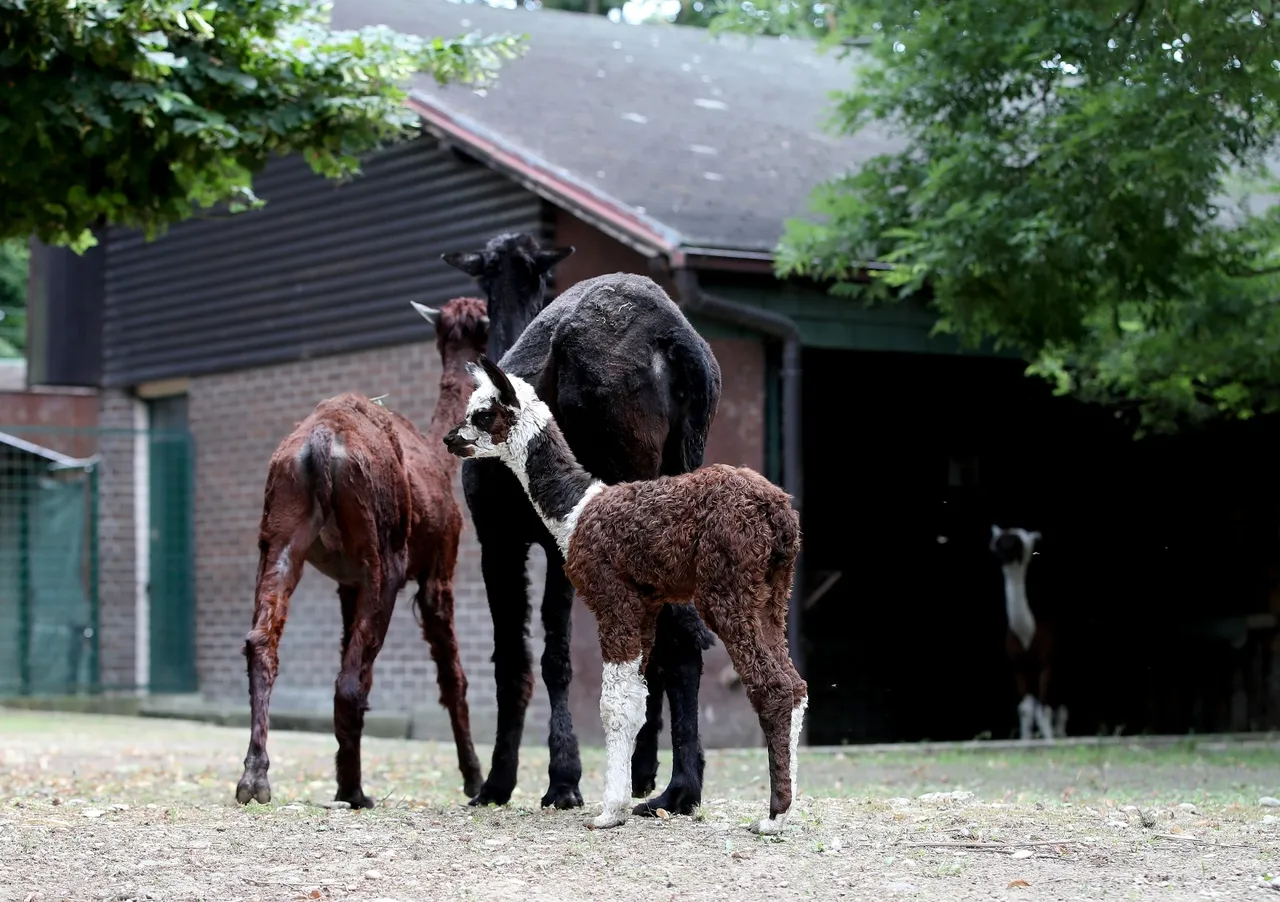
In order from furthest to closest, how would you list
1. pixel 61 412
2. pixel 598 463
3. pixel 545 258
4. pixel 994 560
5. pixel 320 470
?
pixel 61 412 < pixel 994 560 < pixel 545 258 < pixel 320 470 < pixel 598 463

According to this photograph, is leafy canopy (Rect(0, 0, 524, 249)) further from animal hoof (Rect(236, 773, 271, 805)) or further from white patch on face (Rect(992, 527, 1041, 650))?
white patch on face (Rect(992, 527, 1041, 650))

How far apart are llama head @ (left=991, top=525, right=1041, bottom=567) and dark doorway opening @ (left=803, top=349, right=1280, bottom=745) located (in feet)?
3.03

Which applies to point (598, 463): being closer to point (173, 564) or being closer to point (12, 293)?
point (173, 564)

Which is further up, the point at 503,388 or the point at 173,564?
the point at 503,388

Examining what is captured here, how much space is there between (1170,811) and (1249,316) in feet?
16.4

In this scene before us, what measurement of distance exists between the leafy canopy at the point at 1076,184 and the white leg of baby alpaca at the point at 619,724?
552cm

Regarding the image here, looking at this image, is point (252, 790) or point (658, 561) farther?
point (252, 790)

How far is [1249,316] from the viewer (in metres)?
12.0

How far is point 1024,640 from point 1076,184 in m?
5.95

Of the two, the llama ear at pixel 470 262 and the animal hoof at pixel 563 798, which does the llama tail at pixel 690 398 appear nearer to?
the animal hoof at pixel 563 798

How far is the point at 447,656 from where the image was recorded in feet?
29.5

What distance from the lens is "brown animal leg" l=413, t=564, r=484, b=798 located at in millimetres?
8945

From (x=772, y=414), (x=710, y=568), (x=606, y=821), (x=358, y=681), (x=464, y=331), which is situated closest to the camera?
(x=710, y=568)

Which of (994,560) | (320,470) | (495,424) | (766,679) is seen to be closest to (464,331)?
(320,470)
